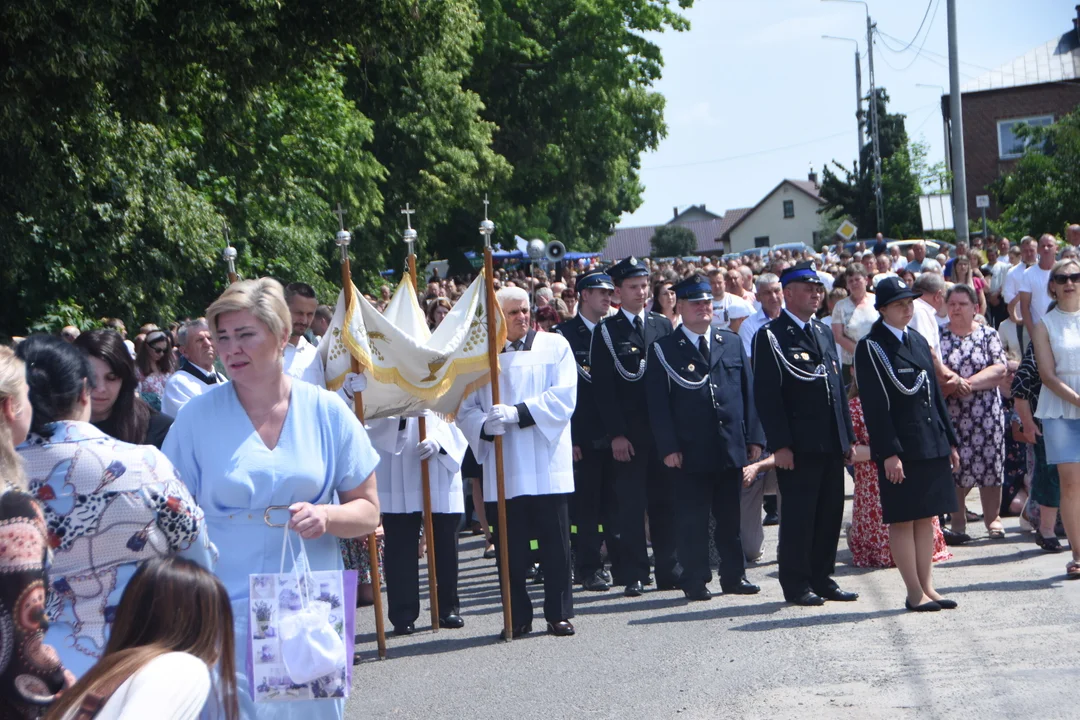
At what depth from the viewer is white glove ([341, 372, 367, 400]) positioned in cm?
825

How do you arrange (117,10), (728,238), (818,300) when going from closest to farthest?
(818,300), (117,10), (728,238)

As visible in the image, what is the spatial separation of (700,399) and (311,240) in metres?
15.8

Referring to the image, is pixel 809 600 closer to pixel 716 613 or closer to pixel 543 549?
pixel 716 613

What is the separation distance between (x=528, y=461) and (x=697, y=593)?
1.65 metres

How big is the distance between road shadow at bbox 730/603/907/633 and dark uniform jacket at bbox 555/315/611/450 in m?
2.10

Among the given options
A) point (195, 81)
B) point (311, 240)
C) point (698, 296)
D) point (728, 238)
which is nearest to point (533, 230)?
point (311, 240)

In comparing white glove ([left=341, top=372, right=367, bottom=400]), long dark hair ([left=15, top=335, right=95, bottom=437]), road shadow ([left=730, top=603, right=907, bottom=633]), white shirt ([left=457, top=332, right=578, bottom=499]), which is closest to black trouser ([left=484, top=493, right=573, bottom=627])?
white shirt ([left=457, top=332, right=578, bottom=499])

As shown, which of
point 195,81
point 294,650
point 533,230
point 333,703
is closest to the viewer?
point 294,650

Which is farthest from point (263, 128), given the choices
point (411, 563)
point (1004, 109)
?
point (1004, 109)

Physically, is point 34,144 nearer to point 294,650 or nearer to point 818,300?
point 818,300

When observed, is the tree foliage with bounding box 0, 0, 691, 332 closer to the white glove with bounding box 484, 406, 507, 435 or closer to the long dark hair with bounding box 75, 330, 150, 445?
the white glove with bounding box 484, 406, 507, 435

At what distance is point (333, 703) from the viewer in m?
4.47

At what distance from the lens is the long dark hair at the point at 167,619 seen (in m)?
3.23

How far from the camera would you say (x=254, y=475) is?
4336 mm
